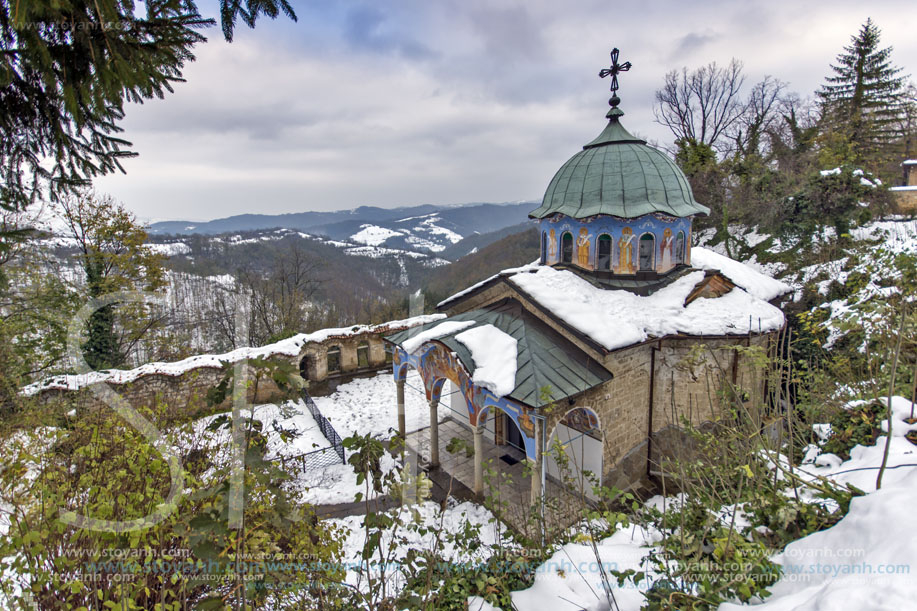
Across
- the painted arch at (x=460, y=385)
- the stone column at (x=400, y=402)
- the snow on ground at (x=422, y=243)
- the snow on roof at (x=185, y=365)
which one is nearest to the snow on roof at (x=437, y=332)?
the painted arch at (x=460, y=385)

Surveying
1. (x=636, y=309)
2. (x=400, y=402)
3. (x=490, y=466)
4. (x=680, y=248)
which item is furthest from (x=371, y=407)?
(x=680, y=248)

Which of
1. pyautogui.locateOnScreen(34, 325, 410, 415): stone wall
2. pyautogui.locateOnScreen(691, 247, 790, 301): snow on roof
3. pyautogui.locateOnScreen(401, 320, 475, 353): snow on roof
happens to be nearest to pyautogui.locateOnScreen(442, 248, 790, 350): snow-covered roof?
pyautogui.locateOnScreen(691, 247, 790, 301): snow on roof

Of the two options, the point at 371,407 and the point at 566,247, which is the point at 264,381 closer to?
the point at 371,407

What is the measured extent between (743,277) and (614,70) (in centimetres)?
655

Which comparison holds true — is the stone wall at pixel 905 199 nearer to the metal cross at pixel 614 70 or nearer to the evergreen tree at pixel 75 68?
the metal cross at pixel 614 70

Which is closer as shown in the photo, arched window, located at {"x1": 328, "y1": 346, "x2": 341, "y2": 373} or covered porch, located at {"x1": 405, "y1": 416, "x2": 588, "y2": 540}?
covered porch, located at {"x1": 405, "y1": 416, "x2": 588, "y2": 540}

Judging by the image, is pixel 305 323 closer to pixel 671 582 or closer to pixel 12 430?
pixel 12 430

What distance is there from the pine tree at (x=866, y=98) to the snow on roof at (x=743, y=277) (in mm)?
15168

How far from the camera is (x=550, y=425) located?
743 centimetres

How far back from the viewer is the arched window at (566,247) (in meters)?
10.7

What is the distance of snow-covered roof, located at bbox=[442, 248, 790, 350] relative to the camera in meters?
8.34

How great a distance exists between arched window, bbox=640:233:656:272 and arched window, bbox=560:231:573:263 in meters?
1.64

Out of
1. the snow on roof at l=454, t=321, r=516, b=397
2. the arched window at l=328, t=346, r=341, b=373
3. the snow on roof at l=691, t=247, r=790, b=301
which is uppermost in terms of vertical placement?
the snow on roof at l=691, t=247, r=790, b=301

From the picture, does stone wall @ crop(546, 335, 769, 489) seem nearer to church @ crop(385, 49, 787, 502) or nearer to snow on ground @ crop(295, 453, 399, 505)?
church @ crop(385, 49, 787, 502)
